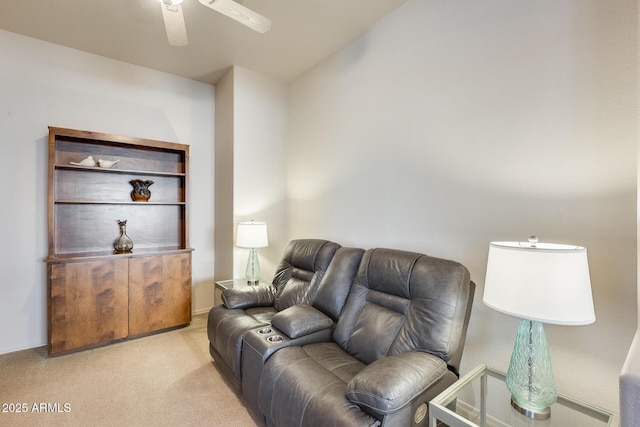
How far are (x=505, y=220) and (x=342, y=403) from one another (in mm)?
1343

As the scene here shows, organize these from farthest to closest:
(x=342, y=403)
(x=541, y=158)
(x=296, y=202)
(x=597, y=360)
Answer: (x=296, y=202) < (x=541, y=158) < (x=597, y=360) < (x=342, y=403)

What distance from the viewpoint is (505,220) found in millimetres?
1719

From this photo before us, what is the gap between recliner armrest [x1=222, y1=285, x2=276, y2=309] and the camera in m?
2.47

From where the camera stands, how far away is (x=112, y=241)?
320 cm

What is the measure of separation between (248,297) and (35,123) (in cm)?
268

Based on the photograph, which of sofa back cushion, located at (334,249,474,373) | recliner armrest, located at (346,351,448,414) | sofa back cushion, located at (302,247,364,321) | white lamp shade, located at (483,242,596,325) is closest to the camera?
white lamp shade, located at (483,242,596,325)

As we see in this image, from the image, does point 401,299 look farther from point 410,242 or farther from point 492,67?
point 492,67

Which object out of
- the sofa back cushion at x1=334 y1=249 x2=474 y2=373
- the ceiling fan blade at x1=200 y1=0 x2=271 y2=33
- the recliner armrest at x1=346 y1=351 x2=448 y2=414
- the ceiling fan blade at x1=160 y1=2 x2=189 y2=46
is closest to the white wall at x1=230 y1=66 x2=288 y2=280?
the ceiling fan blade at x1=160 y1=2 x2=189 y2=46

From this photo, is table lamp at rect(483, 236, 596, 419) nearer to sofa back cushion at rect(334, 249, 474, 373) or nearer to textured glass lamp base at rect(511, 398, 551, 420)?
textured glass lamp base at rect(511, 398, 551, 420)

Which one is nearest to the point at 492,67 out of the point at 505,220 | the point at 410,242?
the point at 505,220

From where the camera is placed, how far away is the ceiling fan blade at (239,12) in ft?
5.60

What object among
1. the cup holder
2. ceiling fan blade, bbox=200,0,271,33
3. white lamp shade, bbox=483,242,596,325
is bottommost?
the cup holder

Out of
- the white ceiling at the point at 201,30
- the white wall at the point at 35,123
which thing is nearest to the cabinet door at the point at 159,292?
the white wall at the point at 35,123

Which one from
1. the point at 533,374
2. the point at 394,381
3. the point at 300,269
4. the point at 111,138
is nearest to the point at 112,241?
the point at 111,138
